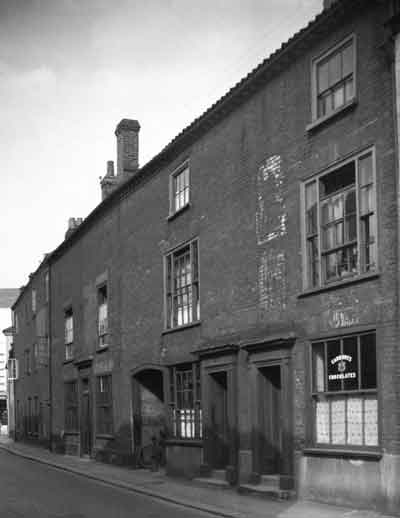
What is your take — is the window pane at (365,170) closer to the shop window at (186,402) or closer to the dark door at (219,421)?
the dark door at (219,421)

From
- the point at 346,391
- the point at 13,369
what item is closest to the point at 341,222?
the point at 346,391

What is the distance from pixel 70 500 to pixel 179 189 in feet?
28.2

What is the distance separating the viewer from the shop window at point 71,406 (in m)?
32.5

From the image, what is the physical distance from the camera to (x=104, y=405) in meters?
28.0

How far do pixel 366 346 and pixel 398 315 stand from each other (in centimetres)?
106

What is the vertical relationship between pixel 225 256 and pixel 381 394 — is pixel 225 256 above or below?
above

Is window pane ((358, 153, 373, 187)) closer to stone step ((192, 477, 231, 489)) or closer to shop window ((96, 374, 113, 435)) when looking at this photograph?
stone step ((192, 477, 231, 489))

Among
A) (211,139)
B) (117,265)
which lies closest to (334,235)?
(211,139)

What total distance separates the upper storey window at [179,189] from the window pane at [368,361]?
813 centimetres

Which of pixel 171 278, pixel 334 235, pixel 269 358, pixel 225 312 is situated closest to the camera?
pixel 334 235

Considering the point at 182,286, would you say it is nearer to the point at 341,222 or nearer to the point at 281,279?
the point at 281,279

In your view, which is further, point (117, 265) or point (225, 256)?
point (117, 265)

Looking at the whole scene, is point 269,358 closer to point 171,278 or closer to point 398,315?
point 398,315

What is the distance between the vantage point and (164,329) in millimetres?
22562
